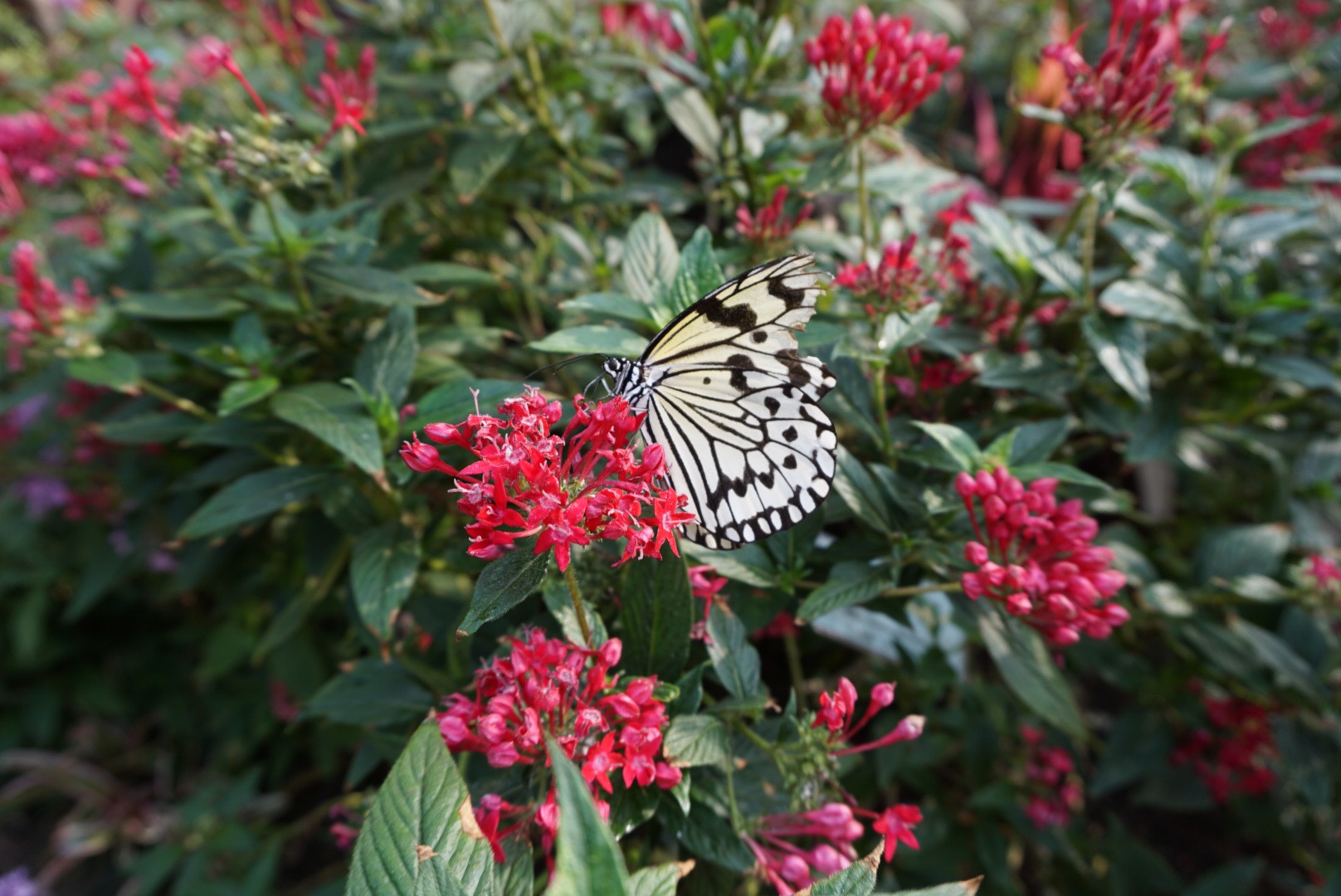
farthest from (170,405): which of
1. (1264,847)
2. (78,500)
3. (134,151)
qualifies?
(1264,847)

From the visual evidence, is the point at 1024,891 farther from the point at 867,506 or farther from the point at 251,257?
the point at 251,257

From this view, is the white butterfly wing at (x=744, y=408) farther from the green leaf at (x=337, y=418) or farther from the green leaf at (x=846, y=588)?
the green leaf at (x=337, y=418)

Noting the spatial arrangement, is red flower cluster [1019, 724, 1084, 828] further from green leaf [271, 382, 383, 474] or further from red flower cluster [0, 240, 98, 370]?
red flower cluster [0, 240, 98, 370]

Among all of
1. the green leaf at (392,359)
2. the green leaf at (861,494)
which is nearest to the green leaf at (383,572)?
the green leaf at (392,359)

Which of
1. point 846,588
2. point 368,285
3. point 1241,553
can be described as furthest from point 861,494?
point 1241,553

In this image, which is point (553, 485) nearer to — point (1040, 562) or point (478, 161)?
point (1040, 562)

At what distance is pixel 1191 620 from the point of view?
1.63m

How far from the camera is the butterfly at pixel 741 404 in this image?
3.08ft

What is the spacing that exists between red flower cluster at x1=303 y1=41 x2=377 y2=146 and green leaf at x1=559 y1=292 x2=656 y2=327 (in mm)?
664

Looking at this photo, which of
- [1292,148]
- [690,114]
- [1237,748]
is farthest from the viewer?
[1292,148]

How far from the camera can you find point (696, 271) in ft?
3.81

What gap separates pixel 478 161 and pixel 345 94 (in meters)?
0.35

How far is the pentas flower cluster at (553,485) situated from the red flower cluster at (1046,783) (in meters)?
1.40

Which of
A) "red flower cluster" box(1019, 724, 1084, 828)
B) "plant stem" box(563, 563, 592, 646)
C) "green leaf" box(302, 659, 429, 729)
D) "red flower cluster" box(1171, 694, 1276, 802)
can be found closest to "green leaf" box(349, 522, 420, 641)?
"green leaf" box(302, 659, 429, 729)
